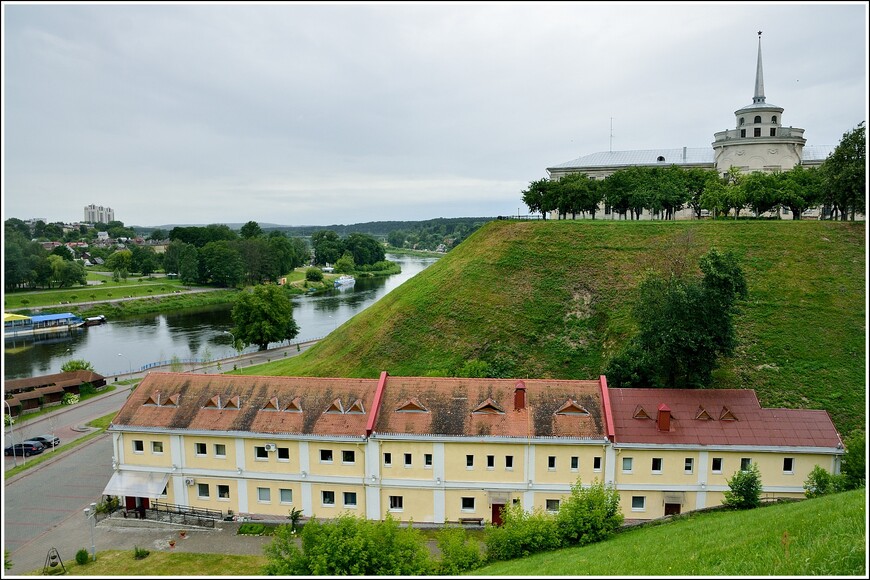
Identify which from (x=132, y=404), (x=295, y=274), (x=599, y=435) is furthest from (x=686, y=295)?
(x=295, y=274)

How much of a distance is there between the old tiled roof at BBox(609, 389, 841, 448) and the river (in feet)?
142

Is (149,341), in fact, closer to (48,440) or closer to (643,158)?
(48,440)

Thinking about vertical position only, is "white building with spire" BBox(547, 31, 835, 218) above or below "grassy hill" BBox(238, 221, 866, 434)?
above

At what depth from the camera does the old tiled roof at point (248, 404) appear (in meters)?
24.8

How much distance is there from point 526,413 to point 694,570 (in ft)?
43.2

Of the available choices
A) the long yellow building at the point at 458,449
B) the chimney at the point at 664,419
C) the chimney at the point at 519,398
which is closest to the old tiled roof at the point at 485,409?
the long yellow building at the point at 458,449

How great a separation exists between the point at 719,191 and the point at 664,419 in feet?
134

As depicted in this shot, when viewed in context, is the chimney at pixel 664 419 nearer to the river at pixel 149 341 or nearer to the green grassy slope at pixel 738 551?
the green grassy slope at pixel 738 551

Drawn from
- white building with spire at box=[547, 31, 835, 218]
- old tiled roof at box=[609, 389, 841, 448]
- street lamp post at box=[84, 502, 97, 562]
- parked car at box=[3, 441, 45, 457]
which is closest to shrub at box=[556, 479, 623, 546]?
old tiled roof at box=[609, 389, 841, 448]

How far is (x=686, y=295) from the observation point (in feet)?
87.2

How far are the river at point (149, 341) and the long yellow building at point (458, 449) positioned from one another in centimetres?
3016

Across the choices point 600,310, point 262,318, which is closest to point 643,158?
point 600,310

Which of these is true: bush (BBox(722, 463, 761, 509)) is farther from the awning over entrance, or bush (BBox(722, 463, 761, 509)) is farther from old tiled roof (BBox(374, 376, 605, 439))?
the awning over entrance

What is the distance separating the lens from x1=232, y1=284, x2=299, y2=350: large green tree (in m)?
58.8
